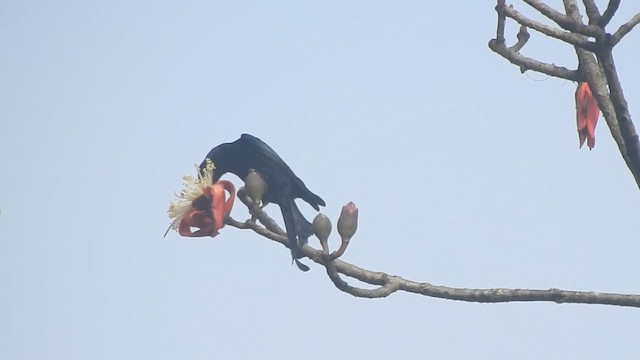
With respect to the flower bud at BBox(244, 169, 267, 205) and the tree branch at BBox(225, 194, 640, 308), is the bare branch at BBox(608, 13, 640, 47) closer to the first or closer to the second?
the tree branch at BBox(225, 194, 640, 308)

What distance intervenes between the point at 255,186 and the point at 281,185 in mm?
120

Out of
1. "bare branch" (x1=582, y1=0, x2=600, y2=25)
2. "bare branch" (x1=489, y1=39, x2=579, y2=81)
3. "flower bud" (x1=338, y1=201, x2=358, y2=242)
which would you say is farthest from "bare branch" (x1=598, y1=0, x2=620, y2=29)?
"flower bud" (x1=338, y1=201, x2=358, y2=242)

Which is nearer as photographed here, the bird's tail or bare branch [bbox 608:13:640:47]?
bare branch [bbox 608:13:640:47]

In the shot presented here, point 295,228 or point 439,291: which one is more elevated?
point 295,228

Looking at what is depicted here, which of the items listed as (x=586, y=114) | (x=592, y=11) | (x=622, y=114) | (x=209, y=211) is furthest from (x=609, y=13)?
(x=209, y=211)

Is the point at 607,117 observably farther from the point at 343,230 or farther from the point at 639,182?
the point at 343,230

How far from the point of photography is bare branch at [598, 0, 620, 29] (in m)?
2.21

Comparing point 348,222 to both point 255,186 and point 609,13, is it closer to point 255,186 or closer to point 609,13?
point 255,186

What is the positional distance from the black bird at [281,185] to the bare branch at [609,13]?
1197 millimetres

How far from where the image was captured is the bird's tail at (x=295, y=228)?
297 centimetres

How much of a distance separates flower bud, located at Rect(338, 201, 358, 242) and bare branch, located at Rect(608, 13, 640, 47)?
41.0 inches

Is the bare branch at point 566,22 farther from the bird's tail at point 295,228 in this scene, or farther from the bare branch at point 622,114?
the bird's tail at point 295,228

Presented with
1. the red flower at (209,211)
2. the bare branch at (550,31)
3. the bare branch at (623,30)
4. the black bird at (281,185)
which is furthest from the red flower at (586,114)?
the red flower at (209,211)

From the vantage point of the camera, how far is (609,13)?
7.30 feet
